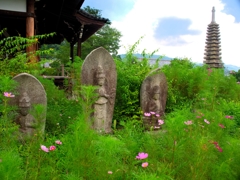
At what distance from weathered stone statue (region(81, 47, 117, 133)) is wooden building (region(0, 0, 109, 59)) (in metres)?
2.69

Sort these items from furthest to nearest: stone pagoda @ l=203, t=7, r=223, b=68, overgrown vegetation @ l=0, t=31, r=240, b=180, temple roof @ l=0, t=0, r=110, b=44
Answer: stone pagoda @ l=203, t=7, r=223, b=68, temple roof @ l=0, t=0, r=110, b=44, overgrown vegetation @ l=0, t=31, r=240, b=180

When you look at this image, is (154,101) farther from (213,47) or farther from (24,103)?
(213,47)

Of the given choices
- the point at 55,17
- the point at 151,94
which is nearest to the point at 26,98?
the point at 151,94

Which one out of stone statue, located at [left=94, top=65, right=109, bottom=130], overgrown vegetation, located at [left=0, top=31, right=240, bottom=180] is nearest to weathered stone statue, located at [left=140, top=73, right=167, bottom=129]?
stone statue, located at [left=94, top=65, right=109, bottom=130]

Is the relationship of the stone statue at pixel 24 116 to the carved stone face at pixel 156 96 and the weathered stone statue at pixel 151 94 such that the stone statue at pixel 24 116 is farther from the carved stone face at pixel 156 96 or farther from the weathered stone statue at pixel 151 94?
the carved stone face at pixel 156 96

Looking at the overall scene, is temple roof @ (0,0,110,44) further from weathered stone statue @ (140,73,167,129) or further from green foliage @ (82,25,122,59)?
green foliage @ (82,25,122,59)

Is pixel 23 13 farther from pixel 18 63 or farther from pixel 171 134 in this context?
pixel 171 134

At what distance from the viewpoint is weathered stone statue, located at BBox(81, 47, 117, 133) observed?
4340mm

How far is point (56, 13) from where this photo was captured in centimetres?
1024

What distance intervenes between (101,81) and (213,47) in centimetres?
1879

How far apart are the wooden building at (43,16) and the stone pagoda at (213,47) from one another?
11.5m

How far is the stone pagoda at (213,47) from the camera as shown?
20828 mm

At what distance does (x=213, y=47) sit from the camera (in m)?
21.4

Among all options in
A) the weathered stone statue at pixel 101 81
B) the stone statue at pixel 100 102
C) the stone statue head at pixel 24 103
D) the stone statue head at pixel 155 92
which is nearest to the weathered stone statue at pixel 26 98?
the stone statue head at pixel 24 103
